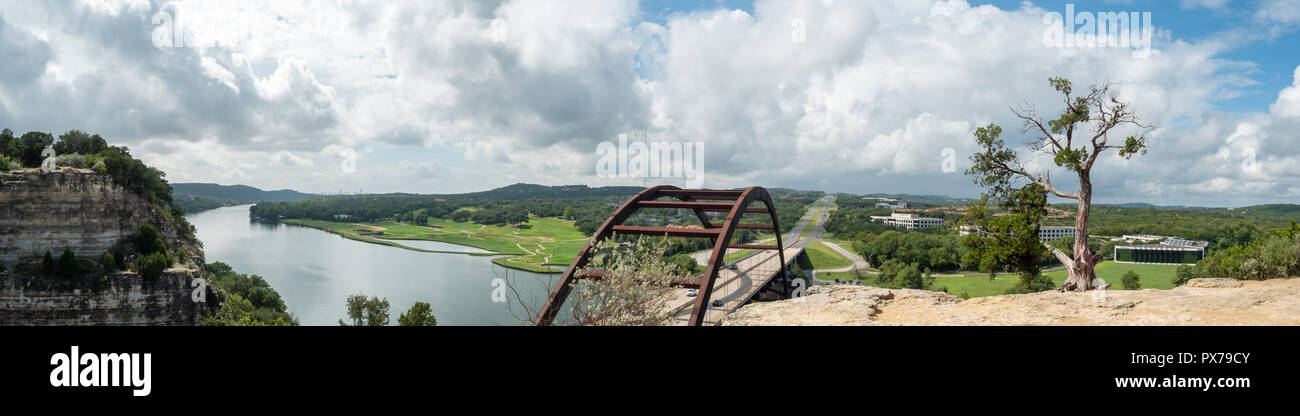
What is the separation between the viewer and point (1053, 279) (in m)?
40.2

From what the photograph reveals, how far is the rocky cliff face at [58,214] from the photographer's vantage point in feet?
102

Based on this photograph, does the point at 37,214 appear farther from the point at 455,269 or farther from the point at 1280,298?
the point at 1280,298

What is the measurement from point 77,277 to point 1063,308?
148 ft

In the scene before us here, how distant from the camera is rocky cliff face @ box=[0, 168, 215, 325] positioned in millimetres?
30422

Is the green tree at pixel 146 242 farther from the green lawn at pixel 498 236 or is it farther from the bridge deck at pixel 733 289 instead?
the bridge deck at pixel 733 289

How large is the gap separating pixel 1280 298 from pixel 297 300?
54.6m

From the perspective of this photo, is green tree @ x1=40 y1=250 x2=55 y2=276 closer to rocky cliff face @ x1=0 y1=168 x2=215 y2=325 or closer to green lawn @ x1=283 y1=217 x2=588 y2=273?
rocky cliff face @ x1=0 y1=168 x2=215 y2=325

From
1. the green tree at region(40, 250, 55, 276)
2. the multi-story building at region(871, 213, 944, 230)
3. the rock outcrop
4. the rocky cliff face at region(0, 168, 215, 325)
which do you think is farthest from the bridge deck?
the multi-story building at region(871, 213, 944, 230)

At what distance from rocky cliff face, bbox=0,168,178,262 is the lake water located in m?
12.4

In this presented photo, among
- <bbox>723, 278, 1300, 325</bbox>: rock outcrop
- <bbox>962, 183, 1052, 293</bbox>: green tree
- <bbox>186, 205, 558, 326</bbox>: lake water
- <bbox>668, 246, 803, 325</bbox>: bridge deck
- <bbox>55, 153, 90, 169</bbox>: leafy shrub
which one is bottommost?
<bbox>186, 205, 558, 326</bbox>: lake water

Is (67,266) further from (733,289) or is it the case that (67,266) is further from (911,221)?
(911,221)

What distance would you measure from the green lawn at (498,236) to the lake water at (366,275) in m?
2.12

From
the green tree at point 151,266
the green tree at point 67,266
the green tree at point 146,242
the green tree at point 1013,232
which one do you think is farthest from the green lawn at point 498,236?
the green tree at point 1013,232
